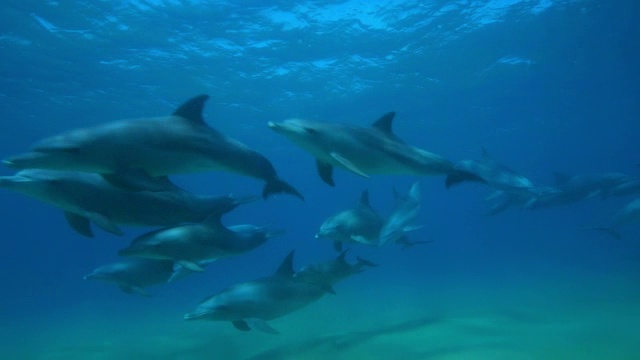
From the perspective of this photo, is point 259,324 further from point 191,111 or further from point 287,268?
point 191,111

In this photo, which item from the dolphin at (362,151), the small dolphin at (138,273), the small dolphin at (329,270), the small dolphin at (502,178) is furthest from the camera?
the small dolphin at (502,178)

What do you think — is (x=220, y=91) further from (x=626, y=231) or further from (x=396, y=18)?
(x=626, y=231)

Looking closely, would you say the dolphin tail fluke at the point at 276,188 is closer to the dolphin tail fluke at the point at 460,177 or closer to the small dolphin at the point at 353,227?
the dolphin tail fluke at the point at 460,177

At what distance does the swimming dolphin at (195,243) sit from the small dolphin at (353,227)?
194cm

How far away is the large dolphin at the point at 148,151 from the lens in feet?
15.1

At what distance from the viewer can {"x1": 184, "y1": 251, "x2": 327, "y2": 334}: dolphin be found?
25.5 ft

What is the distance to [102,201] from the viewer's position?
566cm

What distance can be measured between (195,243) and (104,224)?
171 centimetres

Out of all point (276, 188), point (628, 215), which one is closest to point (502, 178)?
point (628, 215)

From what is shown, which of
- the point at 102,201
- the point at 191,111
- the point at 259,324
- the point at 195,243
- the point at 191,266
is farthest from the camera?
the point at 259,324

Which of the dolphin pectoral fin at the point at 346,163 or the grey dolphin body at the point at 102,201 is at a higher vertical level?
the dolphin pectoral fin at the point at 346,163

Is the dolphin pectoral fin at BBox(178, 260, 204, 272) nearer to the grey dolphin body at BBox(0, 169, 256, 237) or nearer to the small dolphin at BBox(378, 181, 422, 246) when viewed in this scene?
the grey dolphin body at BBox(0, 169, 256, 237)

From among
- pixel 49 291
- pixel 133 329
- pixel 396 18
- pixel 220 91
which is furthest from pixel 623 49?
pixel 49 291

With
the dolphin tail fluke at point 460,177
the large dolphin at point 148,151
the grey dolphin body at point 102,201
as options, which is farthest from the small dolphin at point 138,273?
the dolphin tail fluke at point 460,177
